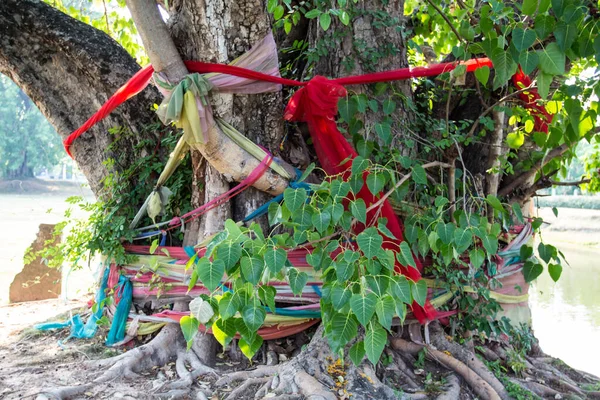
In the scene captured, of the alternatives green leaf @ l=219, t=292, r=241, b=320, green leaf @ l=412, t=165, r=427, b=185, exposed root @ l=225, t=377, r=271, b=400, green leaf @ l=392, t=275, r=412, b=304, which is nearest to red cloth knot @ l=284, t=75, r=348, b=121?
green leaf @ l=412, t=165, r=427, b=185

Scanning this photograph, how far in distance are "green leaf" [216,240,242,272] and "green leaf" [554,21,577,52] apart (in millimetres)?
1313

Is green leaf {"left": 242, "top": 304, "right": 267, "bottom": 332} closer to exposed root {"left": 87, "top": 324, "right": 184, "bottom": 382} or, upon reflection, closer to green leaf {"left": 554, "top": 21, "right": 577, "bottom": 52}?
exposed root {"left": 87, "top": 324, "right": 184, "bottom": 382}

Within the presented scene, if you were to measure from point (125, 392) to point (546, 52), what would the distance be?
230 cm

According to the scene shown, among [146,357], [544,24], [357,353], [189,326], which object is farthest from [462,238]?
[146,357]

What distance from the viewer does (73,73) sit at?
12.1 ft

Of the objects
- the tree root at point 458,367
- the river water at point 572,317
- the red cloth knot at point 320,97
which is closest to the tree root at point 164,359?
the tree root at point 458,367

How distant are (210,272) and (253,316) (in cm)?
21

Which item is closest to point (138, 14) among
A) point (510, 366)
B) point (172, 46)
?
point (172, 46)

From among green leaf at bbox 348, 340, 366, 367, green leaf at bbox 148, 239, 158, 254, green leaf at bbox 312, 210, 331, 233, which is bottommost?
green leaf at bbox 348, 340, 366, 367

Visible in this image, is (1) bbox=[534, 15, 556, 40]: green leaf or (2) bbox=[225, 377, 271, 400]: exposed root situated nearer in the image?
(1) bbox=[534, 15, 556, 40]: green leaf

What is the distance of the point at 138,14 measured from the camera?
2.71 meters

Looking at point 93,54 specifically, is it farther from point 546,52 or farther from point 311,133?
point 546,52

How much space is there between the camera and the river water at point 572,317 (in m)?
6.10

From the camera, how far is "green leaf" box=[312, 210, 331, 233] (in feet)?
6.81
